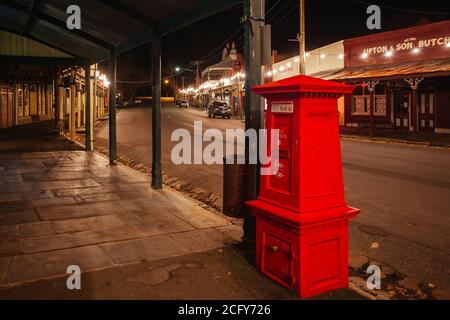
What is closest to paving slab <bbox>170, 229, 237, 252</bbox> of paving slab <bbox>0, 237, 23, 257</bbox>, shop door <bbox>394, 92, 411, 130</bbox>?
paving slab <bbox>0, 237, 23, 257</bbox>

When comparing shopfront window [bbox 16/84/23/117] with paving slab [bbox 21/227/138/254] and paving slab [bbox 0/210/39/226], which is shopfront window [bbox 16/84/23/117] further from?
paving slab [bbox 21/227/138/254]

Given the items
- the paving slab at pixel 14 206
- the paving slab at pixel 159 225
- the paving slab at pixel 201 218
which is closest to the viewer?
the paving slab at pixel 159 225

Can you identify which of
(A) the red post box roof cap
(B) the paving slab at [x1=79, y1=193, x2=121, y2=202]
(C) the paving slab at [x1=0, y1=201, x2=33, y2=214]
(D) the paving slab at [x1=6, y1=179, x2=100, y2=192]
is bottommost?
(C) the paving slab at [x1=0, y1=201, x2=33, y2=214]

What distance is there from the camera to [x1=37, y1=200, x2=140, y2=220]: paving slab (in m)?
7.12

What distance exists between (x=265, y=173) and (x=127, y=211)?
345 cm

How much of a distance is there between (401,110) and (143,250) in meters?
23.1

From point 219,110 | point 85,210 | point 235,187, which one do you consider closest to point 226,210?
point 235,187

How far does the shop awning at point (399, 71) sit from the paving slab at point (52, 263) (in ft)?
57.8

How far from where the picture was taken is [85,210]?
7.49 metres

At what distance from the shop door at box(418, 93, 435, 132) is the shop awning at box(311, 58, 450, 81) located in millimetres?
1887

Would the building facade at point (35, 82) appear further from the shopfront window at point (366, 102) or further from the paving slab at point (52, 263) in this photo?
the shopfront window at point (366, 102)

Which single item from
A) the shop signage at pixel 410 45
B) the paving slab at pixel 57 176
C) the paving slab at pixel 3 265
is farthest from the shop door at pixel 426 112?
the paving slab at pixel 3 265

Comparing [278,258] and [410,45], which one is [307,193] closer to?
[278,258]

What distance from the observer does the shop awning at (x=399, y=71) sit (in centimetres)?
1962
